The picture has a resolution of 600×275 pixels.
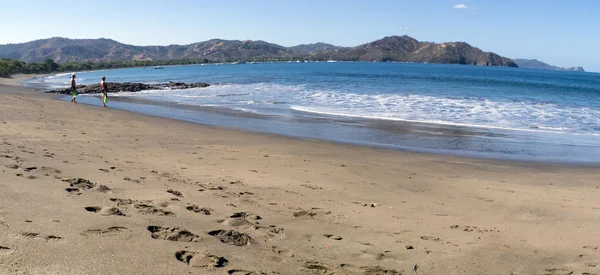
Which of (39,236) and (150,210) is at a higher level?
Answer: (39,236)

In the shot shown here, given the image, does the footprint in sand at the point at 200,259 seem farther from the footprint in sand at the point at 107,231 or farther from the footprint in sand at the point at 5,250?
the footprint in sand at the point at 5,250

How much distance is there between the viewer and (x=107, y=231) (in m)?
4.28

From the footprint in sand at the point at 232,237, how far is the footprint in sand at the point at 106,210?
3.64 ft

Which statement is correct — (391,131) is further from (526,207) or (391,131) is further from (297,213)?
(297,213)

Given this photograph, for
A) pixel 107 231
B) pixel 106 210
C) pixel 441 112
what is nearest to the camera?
pixel 107 231

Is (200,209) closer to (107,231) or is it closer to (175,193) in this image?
(175,193)

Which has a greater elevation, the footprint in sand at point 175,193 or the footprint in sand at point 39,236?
the footprint in sand at point 39,236

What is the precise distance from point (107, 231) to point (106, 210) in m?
0.80

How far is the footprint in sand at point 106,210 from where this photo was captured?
490 centimetres

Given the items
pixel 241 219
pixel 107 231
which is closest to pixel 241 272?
pixel 107 231

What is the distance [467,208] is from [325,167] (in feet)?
10.7

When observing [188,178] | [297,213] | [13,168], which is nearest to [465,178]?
[297,213]

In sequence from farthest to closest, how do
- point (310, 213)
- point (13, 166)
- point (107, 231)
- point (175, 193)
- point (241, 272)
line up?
point (13, 166) < point (175, 193) < point (310, 213) < point (107, 231) < point (241, 272)

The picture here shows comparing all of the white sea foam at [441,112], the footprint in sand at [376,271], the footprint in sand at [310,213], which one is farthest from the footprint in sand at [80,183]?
the white sea foam at [441,112]
